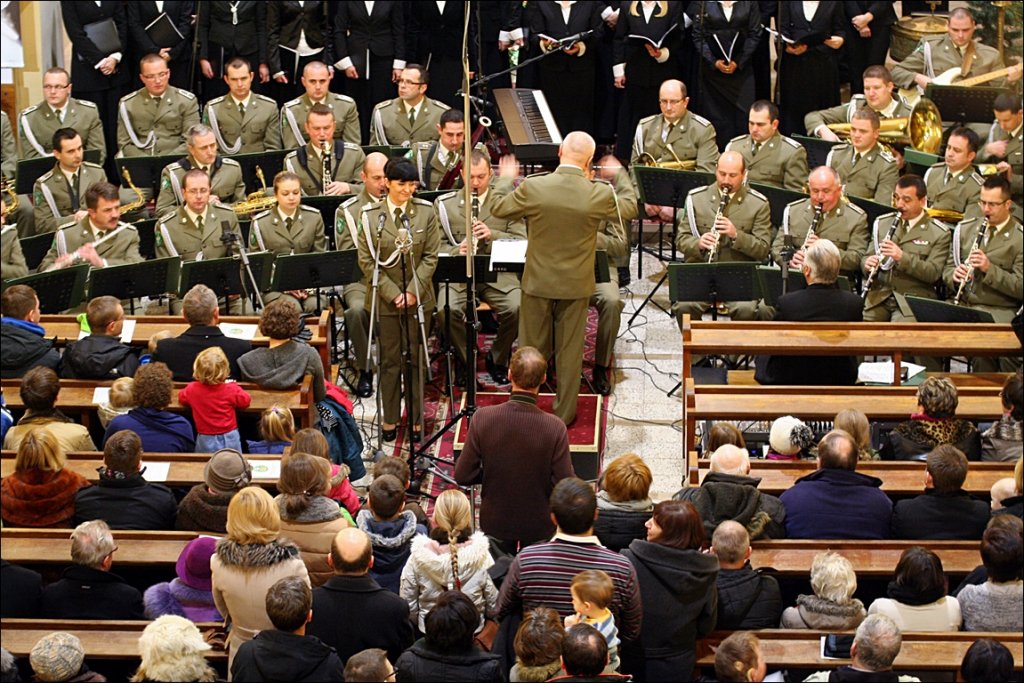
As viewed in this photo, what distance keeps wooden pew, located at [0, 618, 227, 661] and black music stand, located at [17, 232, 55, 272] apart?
186 inches

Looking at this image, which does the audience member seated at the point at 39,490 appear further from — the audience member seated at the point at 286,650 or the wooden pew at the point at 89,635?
the audience member seated at the point at 286,650

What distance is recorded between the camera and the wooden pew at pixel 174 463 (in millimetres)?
6863

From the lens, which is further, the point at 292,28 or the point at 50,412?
the point at 292,28

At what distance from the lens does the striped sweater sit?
18.3ft

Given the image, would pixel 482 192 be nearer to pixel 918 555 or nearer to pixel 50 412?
pixel 50 412

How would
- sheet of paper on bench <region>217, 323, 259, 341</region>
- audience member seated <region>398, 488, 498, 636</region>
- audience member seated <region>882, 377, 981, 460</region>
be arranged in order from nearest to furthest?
audience member seated <region>398, 488, 498, 636</region> < audience member seated <region>882, 377, 981, 460</region> < sheet of paper on bench <region>217, 323, 259, 341</region>

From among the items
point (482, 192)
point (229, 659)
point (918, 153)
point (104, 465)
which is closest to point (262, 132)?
point (482, 192)

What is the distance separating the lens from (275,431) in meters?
7.27

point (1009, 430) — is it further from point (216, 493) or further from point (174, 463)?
point (174, 463)

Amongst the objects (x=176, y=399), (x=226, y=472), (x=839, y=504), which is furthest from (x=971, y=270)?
(x=226, y=472)

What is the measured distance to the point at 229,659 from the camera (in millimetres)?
5727

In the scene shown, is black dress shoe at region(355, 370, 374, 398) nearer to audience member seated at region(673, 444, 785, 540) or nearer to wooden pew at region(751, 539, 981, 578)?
audience member seated at region(673, 444, 785, 540)

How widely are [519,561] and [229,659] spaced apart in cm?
114

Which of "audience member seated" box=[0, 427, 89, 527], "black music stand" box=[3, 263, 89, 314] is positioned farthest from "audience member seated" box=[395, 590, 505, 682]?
"black music stand" box=[3, 263, 89, 314]
